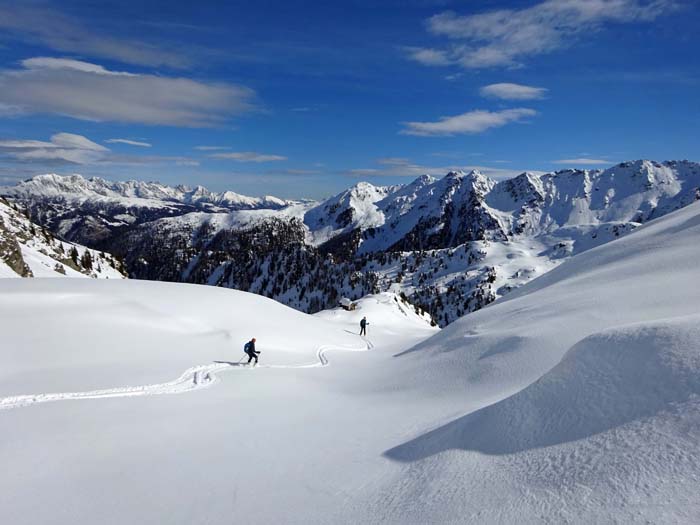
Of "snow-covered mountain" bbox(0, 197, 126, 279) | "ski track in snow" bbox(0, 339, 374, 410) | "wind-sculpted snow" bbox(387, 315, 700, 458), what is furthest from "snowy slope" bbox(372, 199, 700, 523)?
"snow-covered mountain" bbox(0, 197, 126, 279)

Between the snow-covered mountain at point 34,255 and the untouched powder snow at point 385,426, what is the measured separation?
6729 centimetres

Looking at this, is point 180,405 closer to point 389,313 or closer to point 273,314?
point 273,314

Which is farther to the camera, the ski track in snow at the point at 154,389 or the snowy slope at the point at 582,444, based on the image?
the ski track in snow at the point at 154,389

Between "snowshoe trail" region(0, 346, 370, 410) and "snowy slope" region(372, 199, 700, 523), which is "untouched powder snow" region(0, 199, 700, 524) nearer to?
"snowy slope" region(372, 199, 700, 523)

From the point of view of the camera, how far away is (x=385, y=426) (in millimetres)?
13219

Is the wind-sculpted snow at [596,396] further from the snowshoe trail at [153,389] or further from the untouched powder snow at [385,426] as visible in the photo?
the snowshoe trail at [153,389]

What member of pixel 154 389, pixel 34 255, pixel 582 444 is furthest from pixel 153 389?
pixel 34 255

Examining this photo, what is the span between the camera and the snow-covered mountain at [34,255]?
251 ft

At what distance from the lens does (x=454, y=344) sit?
2423cm

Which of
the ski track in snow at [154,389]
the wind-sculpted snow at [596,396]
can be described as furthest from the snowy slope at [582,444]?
the ski track in snow at [154,389]

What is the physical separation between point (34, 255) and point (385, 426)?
383 feet

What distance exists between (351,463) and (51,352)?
18.0 metres

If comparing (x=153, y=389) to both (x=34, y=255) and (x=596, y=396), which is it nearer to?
(x=596, y=396)

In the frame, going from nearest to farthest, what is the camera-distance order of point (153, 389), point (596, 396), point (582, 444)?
point (582, 444) < point (596, 396) < point (153, 389)
